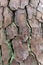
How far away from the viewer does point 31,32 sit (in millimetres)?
827

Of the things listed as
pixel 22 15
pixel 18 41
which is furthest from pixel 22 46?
pixel 22 15

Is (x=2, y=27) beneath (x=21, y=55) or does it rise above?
above

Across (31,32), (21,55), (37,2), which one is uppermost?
(37,2)

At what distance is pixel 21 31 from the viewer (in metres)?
0.83

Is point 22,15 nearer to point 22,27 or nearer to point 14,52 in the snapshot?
point 22,27

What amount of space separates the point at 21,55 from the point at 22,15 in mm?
176

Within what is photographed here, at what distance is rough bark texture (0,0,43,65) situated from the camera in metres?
0.81

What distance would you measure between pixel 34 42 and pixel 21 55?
8cm

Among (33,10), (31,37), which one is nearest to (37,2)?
(33,10)

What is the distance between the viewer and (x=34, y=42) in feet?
2.75

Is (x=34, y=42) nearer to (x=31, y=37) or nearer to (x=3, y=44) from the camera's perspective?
(x=31, y=37)

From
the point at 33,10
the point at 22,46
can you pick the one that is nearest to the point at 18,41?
Result: the point at 22,46

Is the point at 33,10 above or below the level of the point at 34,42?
above

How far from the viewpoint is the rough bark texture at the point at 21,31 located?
0.81 m
